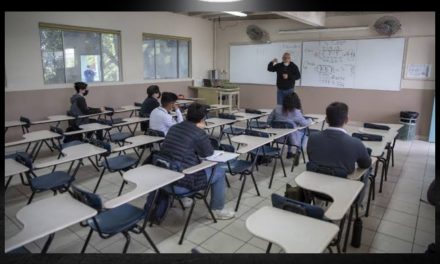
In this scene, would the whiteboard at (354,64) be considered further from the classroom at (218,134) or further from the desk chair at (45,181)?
the desk chair at (45,181)

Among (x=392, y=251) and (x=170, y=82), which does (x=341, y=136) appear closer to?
(x=392, y=251)

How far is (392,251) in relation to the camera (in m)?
2.68

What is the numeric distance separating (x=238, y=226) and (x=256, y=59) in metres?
6.36

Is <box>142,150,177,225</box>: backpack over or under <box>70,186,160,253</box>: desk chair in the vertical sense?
under

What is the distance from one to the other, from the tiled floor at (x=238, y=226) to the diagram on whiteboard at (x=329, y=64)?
3639mm

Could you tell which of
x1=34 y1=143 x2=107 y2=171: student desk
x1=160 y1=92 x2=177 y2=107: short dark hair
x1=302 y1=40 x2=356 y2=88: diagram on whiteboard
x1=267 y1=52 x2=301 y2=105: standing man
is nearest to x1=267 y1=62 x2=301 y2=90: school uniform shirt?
x1=267 y1=52 x2=301 y2=105: standing man

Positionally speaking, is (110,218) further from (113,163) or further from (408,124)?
(408,124)

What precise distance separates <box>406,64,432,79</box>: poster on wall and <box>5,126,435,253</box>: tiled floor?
3.07 metres

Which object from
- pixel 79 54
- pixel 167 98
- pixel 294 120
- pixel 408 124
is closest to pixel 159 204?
pixel 167 98

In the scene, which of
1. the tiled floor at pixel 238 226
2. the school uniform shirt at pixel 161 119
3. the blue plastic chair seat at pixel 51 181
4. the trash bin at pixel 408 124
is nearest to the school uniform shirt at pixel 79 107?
the tiled floor at pixel 238 226

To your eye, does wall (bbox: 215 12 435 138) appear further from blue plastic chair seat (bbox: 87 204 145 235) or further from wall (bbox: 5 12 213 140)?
blue plastic chair seat (bbox: 87 204 145 235)

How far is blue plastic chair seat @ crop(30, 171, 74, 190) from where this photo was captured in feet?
9.64

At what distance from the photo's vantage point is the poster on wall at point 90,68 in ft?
21.7

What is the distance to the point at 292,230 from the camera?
1.77 meters
